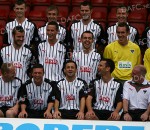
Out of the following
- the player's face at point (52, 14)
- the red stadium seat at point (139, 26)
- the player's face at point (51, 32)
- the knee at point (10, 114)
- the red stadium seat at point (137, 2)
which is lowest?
the knee at point (10, 114)

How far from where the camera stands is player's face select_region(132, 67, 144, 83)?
7.29 m

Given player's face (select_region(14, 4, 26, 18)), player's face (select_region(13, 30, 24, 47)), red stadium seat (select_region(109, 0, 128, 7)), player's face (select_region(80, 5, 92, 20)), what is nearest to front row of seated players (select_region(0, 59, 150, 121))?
player's face (select_region(13, 30, 24, 47))

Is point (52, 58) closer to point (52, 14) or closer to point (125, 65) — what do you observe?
point (52, 14)

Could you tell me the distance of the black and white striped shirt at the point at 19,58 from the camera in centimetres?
813

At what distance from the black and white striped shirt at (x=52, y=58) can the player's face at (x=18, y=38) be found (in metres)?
0.28

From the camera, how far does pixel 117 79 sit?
319 inches

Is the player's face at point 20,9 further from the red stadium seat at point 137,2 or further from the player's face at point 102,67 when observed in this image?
the red stadium seat at point 137,2

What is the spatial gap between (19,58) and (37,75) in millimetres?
703

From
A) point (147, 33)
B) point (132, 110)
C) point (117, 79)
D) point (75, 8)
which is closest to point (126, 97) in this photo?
point (132, 110)

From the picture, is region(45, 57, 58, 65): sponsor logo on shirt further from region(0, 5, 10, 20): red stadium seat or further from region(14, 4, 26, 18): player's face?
region(0, 5, 10, 20): red stadium seat

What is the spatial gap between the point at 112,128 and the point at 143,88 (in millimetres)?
1042

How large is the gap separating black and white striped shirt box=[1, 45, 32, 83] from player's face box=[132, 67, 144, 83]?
159 centimetres

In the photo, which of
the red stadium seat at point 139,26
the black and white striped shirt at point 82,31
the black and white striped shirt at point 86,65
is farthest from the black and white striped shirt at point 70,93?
the red stadium seat at point 139,26

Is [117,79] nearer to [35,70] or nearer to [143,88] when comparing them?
[143,88]
